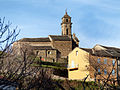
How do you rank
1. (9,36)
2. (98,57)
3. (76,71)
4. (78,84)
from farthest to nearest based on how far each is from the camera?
(76,71) < (98,57) < (78,84) < (9,36)

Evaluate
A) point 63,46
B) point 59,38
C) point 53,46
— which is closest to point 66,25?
point 59,38

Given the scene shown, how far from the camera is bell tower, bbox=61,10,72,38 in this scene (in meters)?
67.8

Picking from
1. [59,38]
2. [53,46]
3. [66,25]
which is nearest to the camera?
[53,46]

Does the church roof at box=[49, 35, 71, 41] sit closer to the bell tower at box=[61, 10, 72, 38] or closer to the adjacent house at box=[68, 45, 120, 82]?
the bell tower at box=[61, 10, 72, 38]

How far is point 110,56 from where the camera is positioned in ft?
116

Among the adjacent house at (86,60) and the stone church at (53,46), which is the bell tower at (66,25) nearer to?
the stone church at (53,46)

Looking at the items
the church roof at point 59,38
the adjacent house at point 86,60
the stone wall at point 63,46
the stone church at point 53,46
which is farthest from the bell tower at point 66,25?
the adjacent house at point 86,60

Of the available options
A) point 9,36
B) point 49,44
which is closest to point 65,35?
point 49,44

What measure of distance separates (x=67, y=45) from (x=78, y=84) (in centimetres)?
2989

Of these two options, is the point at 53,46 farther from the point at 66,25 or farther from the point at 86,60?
the point at 86,60

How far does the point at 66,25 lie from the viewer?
68.2m

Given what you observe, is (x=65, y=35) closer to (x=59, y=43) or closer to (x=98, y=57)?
(x=59, y=43)

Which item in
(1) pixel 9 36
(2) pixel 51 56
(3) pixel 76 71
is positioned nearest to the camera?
(1) pixel 9 36

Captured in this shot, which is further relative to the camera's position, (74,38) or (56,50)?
(74,38)
